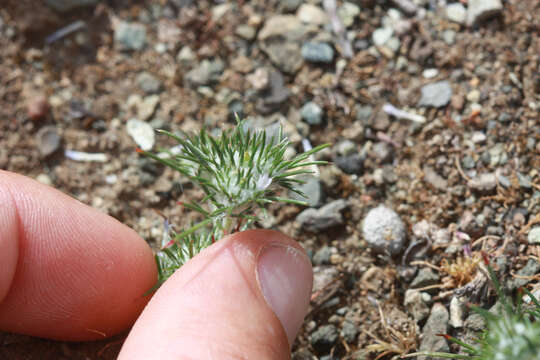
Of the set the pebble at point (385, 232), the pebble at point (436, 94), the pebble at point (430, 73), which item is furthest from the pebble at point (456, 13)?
the pebble at point (385, 232)

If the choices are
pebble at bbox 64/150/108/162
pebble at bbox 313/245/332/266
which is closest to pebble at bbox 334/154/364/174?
pebble at bbox 313/245/332/266

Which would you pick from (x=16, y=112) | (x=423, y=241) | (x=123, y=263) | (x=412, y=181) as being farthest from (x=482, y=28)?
(x=16, y=112)

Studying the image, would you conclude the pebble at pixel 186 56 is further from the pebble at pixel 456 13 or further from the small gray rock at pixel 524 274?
the small gray rock at pixel 524 274

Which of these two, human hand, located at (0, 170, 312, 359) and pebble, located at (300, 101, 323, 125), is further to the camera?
pebble, located at (300, 101, 323, 125)

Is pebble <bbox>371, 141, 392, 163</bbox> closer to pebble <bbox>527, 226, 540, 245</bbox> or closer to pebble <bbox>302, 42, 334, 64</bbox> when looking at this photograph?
pebble <bbox>302, 42, 334, 64</bbox>

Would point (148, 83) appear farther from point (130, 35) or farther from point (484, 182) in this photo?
point (484, 182)

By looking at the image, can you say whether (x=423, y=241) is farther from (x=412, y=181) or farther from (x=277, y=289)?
(x=277, y=289)
